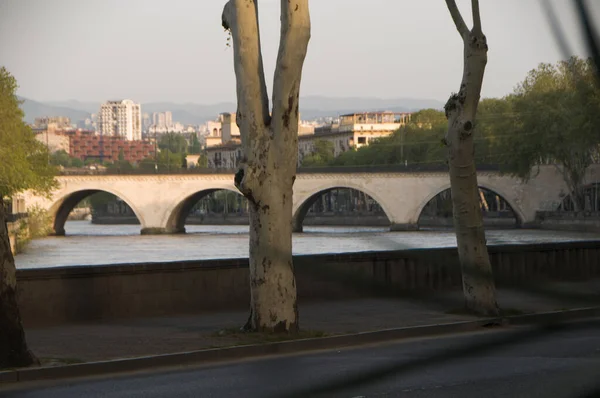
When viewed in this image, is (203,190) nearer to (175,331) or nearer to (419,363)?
(175,331)

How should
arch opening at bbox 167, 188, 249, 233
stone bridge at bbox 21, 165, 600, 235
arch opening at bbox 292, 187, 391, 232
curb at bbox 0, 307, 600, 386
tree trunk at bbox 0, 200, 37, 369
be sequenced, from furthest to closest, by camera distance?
arch opening at bbox 167, 188, 249, 233, arch opening at bbox 292, 187, 391, 232, stone bridge at bbox 21, 165, 600, 235, tree trunk at bbox 0, 200, 37, 369, curb at bbox 0, 307, 600, 386

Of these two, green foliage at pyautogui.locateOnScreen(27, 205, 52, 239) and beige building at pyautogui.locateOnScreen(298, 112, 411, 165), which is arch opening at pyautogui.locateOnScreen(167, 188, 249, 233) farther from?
green foliage at pyautogui.locateOnScreen(27, 205, 52, 239)

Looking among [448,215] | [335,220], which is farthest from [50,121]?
[335,220]

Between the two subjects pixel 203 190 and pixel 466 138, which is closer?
pixel 466 138

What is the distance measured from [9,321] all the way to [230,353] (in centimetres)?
251

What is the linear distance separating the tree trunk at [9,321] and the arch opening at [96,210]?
264 ft

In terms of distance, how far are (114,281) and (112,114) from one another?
12.6 metres

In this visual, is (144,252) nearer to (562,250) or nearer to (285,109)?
(562,250)

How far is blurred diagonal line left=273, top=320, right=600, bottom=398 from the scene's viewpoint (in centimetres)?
171

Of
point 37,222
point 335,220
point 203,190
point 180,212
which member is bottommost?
point 335,220

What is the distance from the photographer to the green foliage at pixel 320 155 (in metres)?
135

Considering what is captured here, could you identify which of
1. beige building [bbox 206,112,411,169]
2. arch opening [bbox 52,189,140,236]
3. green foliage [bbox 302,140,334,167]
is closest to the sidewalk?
arch opening [bbox 52,189,140,236]

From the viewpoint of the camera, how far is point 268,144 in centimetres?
1431

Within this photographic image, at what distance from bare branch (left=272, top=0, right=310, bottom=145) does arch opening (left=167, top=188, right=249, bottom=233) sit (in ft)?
279
